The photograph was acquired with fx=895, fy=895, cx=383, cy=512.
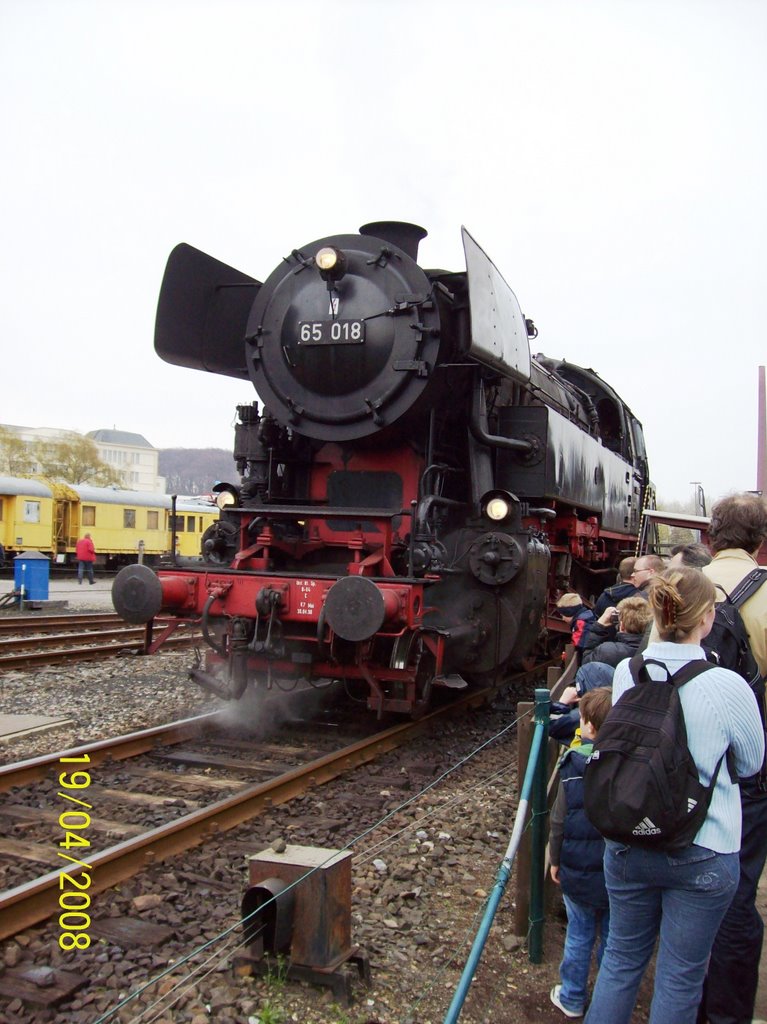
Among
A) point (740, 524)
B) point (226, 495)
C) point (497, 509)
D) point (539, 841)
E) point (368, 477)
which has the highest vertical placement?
point (368, 477)

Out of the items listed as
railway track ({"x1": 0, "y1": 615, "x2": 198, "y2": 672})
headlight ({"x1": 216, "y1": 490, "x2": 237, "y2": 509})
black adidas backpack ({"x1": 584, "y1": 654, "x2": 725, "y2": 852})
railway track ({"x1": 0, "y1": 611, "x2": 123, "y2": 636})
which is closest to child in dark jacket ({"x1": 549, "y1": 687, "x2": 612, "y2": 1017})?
black adidas backpack ({"x1": 584, "y1": 654, "x2": 725, "y2": 852})

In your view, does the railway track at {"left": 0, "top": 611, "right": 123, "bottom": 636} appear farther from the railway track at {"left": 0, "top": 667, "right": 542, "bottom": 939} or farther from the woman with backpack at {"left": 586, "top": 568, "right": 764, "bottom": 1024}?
the woman with backpack at {"left": 586, "top": 568, "right": 764, "bottom": 1024}

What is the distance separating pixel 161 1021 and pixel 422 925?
115 cm

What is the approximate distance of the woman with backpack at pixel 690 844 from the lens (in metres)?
2.26

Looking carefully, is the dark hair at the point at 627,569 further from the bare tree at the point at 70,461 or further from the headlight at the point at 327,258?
the bare tree at the point at 70,461

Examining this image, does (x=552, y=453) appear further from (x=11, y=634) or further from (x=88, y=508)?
(x=88, y=508)

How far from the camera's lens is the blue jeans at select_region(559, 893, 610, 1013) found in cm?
297

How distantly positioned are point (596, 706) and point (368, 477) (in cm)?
444

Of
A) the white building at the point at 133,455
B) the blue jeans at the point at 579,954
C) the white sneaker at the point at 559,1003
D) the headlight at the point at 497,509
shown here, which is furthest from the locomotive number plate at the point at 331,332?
the white building at the point at 133,455

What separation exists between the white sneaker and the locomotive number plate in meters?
4.59

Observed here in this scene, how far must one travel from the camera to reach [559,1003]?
9.84ft

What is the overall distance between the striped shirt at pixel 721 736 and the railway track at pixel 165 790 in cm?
253

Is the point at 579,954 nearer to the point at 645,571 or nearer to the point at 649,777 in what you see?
the point at 649,777
